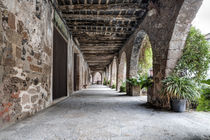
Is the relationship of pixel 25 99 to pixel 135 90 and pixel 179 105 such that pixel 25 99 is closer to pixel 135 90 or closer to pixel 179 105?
pixel 179 105

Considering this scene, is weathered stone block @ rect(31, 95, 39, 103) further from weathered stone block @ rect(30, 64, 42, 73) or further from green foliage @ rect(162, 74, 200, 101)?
green foliage @ rect(162, 74, 200, 101)

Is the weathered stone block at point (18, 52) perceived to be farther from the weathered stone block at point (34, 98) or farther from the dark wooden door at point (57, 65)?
the dark wooden door at point (57, 65)

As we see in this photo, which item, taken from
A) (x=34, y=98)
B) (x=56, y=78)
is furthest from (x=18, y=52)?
(x=56, y=78)

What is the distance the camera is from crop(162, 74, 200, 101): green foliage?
2545mm

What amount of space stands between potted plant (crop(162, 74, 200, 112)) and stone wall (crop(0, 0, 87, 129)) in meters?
2.39

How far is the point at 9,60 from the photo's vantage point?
5.72 ft

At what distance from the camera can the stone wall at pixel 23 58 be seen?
5.49 feet

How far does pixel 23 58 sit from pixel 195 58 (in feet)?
9.83

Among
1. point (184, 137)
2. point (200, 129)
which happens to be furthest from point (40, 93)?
point (200, 129)

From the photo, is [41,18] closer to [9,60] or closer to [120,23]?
[9,60]

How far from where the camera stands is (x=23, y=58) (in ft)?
6.79

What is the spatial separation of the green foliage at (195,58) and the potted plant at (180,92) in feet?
0.69

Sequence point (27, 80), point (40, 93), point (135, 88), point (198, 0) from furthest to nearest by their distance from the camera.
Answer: point (135, 88)
point (40, 93)
point (198, 0)
point (27, 80)

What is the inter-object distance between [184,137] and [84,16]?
4.02 metres
